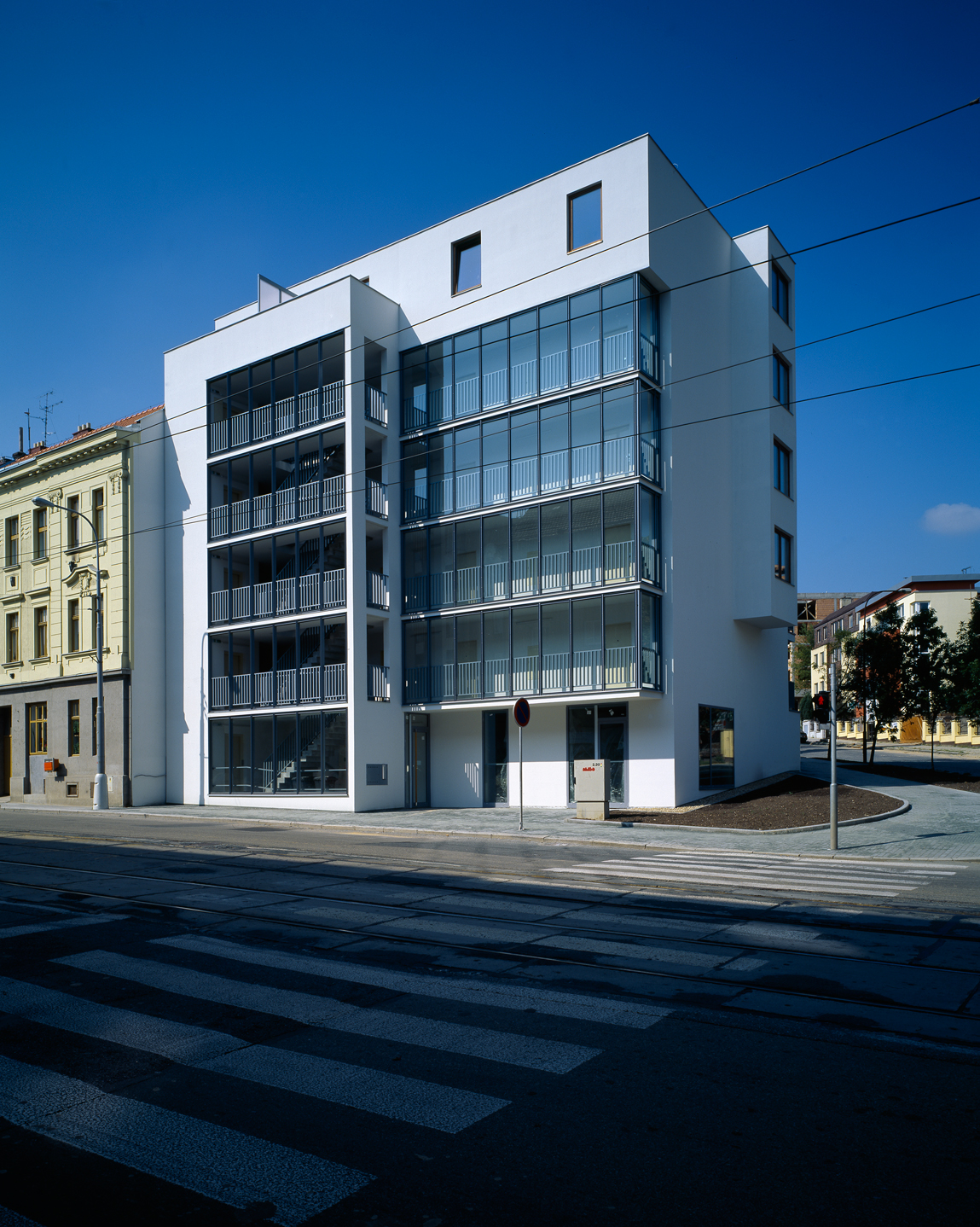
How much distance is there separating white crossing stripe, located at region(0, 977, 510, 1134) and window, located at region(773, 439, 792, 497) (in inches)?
1103

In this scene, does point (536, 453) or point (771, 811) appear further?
point (536, 453)

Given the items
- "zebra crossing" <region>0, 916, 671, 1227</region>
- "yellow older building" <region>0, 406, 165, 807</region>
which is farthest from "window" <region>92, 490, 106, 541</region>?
"zebra crossing" <region>0, 916, 671, 1227</region>

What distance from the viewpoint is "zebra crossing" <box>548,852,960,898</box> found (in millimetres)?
12023

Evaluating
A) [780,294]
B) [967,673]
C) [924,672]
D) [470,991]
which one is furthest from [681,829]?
[924,672]

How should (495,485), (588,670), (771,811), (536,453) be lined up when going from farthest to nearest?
1. (495,485)
2. (536,453)
3. (588,670)
4. (771,811)

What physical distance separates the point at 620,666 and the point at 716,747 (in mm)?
5048

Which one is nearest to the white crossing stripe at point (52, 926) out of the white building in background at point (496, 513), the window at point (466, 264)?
the white building in background at point (496, 513)

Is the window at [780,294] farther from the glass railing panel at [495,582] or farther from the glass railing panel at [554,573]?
the glass railing panel at [495,582]

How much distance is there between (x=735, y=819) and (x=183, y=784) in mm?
19127

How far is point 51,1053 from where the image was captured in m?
5.58

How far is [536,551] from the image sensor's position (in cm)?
2695

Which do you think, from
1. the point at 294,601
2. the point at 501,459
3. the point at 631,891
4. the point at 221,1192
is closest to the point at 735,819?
the point at 631,891

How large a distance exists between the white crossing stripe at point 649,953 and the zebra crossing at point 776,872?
3993 mm

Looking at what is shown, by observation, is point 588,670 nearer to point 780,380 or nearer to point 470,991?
point 780,380
